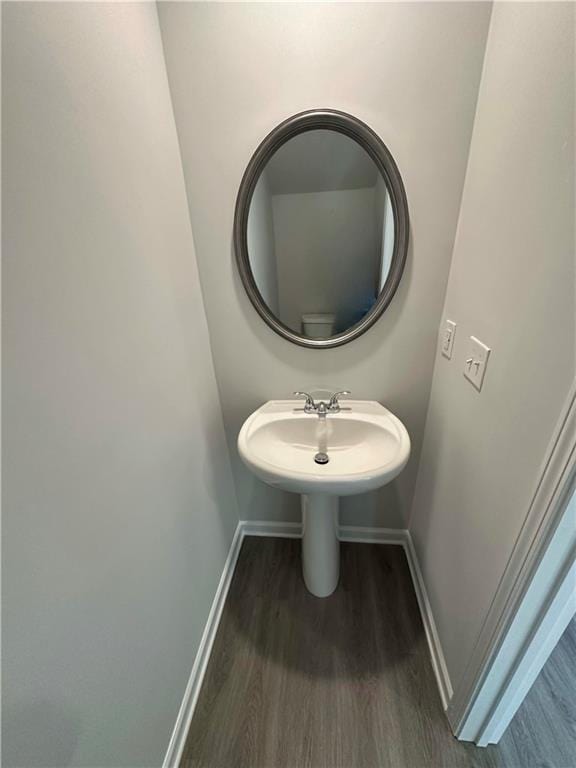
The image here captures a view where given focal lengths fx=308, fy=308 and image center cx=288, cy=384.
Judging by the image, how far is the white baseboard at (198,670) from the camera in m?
0.91

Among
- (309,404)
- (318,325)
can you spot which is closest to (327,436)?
(309,404)

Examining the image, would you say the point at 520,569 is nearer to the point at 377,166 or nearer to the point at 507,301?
the point at 507,301

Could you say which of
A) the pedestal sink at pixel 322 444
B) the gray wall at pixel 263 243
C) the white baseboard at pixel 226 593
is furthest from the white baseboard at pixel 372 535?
the gray wall at pixel 263 243

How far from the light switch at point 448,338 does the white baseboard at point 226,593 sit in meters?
0.94

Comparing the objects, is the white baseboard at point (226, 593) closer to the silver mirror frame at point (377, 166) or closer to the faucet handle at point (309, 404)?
the faucet handle at point (309, 404)

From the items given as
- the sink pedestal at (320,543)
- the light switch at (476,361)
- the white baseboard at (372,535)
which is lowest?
the white baseboard at (372,535)

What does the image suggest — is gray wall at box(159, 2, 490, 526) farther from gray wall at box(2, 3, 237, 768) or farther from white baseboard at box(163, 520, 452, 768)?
white baseboard at box(163, 520, 452, 768)

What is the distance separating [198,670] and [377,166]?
177 cm

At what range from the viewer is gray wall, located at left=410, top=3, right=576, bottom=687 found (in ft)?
1.85

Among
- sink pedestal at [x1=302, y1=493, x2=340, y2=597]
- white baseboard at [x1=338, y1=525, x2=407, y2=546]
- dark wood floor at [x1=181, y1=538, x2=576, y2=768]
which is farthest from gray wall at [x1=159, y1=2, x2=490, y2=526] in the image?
dark wood floor at [x1=181, y1=538, x2=576, y2=768]

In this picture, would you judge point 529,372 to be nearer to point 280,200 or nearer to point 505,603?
point 505,603

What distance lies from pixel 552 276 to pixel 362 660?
1.35 metres

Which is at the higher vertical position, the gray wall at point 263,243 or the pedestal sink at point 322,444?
the gray wall at point 263,243

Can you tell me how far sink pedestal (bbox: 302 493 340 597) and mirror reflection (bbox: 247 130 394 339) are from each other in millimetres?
650
